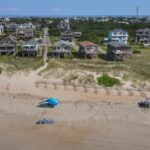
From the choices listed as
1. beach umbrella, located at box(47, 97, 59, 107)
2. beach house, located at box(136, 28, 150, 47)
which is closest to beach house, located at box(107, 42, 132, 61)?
beach house, located at box(136, 28, 150, 47)

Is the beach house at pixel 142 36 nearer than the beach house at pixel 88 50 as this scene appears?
No

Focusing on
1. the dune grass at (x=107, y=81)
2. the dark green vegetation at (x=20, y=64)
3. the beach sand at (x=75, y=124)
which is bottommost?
the beach sand at (x=75, y=124)

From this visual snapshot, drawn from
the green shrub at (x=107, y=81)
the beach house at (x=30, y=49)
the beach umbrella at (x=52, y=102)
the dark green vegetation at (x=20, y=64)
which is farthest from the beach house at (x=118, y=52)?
the beach umbrella at (x=52, y=102)

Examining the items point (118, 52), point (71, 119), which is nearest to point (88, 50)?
point (118, 52)

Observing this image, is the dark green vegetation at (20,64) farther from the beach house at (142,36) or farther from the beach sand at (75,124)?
the beach house at (142,36)

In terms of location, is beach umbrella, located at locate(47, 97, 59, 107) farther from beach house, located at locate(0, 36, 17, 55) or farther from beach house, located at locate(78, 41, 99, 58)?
beach house, located at locate(0, 36, 17, 55)

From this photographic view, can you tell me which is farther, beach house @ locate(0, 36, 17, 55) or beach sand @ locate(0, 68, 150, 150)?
beach house @ locate(0, 36, 17, 55)

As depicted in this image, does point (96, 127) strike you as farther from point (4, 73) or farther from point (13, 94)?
point (4, 73)

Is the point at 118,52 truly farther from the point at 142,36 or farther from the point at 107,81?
the point at 142,36
